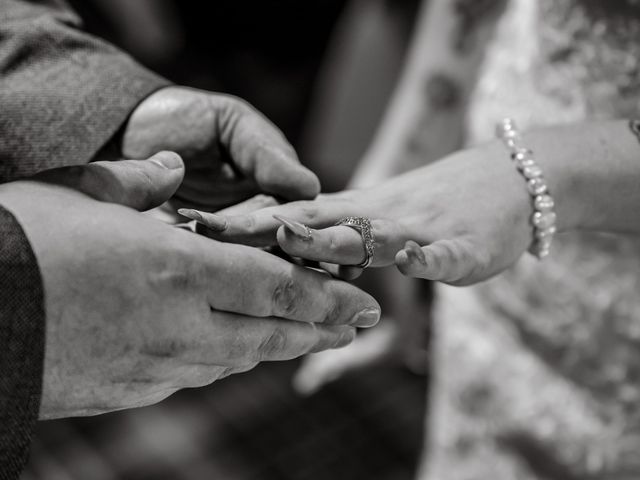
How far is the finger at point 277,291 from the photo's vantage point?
2.01 ft

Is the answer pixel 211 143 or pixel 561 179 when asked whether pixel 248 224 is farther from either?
pixel 561 179

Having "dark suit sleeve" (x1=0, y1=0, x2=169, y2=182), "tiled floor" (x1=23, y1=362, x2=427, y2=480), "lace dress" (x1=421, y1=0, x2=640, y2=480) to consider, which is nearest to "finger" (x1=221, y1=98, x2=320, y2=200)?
"dark suit sleeve" (x1=0, y1=0, x2=169, y2=182)

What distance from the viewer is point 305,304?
26.0 inches

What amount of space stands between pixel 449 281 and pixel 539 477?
0.58 metres

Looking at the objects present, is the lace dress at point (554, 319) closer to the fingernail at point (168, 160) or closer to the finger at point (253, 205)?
the finger at point (253, 205)

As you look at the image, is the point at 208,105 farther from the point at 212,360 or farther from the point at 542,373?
the point at 542,373

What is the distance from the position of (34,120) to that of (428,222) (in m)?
0.44

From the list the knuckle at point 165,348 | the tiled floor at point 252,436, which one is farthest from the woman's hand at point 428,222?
the tiled floor at point 252,436

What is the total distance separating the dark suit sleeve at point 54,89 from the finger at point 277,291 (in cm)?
25

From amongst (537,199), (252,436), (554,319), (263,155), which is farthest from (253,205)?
(252,436)

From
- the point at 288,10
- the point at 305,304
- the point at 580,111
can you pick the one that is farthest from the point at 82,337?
the point at 288,10

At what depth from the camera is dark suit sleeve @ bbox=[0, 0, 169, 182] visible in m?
0.74

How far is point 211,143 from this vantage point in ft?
2.78

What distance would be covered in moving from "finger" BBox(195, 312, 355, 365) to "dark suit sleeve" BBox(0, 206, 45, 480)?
0.13m
